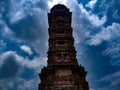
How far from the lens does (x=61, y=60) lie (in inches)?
1887

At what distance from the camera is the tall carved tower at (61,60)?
4488 cm

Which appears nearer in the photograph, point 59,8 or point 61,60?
point 61,60

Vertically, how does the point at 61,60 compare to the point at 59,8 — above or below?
below

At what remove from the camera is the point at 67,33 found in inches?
2035

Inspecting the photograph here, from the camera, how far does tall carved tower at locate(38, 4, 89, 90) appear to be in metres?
44.9

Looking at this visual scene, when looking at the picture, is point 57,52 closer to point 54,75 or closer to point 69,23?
point 54,75

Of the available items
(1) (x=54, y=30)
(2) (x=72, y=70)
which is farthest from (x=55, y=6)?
(2) (x=72, y=70)

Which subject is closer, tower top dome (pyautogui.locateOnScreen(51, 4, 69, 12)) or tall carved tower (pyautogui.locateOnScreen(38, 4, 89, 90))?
tall carved tower (pyautogui.locateOnScreen(38, 4, 89, 90))

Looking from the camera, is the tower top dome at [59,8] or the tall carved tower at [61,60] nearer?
the tall carved tower at [61,60]

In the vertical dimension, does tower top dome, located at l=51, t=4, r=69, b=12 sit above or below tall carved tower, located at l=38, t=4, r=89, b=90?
above

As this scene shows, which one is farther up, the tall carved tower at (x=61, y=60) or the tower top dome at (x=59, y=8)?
the tower top dome at (x=59, y=8)

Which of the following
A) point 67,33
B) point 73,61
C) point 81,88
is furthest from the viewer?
point 67,33

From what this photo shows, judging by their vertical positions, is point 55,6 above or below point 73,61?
above

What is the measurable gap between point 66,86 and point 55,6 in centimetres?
1961
